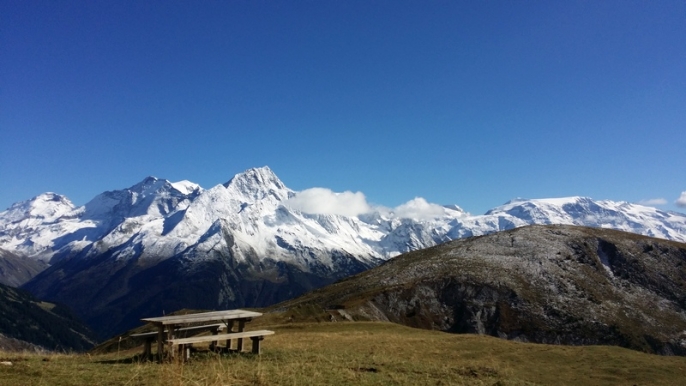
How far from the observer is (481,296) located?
348 ft

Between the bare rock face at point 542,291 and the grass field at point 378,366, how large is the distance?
56.8m

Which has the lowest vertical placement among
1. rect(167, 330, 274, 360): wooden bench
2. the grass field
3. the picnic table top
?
the grass field

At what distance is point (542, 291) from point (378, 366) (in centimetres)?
9619

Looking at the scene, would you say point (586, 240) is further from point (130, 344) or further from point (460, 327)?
point (130, 344)

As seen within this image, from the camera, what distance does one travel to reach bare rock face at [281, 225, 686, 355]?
94.8 m

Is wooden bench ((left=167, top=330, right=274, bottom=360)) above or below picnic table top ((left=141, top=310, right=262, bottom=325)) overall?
below

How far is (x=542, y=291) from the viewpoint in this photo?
106312mm

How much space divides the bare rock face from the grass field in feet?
186

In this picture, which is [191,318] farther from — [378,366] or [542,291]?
A: [542,291]

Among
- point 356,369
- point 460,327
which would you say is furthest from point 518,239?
point 356,369

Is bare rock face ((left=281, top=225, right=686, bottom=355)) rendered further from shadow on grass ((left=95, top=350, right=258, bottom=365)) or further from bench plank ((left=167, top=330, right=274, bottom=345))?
bench plank ((left=167, top=330, right=274, bottom=345))

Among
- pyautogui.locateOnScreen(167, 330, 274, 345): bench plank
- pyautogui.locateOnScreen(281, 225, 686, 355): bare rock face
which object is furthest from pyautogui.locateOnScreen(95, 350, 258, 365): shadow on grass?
pyautogui.locateOnScreen(281, 225, 686, 355): bare rock face

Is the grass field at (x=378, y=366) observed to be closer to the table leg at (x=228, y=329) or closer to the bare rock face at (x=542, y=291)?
the table leg at (x=228, y=329)

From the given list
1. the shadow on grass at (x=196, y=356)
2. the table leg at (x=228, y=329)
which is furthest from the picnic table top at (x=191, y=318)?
the shadow on grass at (x=196, y=356)
